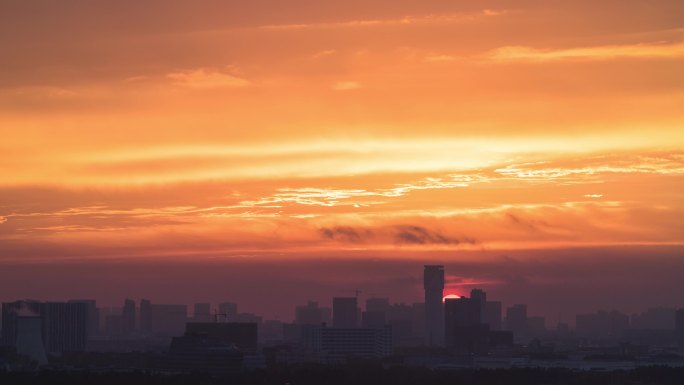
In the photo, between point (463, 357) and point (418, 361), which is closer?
point (418, 361)

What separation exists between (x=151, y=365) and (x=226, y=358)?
50.0 feet

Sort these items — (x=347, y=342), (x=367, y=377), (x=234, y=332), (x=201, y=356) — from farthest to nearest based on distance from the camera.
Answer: (x=347, y=342) → (x=234, y=332) → (x=201, y=356) → (x=367, y=377)

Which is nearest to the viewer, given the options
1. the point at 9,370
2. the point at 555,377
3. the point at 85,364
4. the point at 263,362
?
the point at 9,370

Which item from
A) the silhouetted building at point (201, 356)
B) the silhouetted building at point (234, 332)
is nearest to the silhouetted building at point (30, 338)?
the silhouetted building at point (201, 356)

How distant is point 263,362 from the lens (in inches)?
5625

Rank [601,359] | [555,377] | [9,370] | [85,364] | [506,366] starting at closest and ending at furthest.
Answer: [9,370], [555,377], [85,364], [506,366], [601,359]

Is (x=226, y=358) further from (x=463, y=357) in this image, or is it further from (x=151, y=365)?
(x=463, y=357)

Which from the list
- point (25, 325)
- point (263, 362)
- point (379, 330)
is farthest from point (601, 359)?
point (25, 325)

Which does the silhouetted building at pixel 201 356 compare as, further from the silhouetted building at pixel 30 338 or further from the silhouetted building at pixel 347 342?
the silhouetted building at pixel 347 342

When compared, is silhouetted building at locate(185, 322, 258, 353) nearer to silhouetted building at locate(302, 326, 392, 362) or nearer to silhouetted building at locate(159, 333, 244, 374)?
silhouetted building at locate(302, 326, 392, 362)

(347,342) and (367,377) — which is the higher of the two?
(347,342)

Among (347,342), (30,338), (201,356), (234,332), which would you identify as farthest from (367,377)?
(347,342)

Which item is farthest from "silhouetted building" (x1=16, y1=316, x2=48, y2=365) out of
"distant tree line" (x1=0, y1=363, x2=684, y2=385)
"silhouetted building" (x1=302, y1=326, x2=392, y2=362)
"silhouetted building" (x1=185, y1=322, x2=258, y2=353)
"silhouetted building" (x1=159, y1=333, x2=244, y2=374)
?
"silhouetted building" (x1=302, y1=326, x2=392, y2=362)

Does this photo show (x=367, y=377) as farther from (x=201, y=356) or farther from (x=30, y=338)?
(x=30, y=338)
